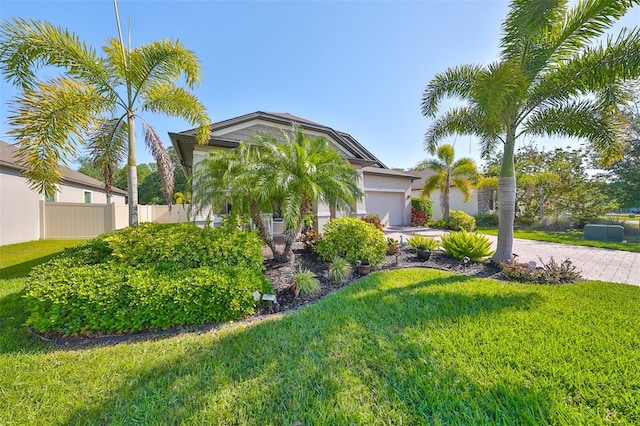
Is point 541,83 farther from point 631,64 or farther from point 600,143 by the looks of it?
point 600,143

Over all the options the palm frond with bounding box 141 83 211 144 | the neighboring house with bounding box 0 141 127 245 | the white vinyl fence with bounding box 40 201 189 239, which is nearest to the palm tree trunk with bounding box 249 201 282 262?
the palm frond with bounding box 141 83 211 144

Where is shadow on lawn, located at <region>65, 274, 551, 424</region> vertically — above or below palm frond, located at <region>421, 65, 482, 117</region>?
below

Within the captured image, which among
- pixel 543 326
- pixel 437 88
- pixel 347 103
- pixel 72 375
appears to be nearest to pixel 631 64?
pixel 437 88

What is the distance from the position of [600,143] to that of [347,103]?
29.7ft

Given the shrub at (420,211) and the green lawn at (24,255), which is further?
the shrub at (420,211)

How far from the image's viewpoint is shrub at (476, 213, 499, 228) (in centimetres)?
1773

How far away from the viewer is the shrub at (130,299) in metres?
3.36

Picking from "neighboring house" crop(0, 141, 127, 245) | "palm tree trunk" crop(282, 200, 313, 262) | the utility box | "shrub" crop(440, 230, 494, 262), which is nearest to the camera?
"palm tree trunk" crop(282, 200, 313, 262)

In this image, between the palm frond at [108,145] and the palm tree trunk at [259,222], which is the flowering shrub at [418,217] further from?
the palm frond at [108,145]

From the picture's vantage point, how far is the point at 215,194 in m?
6.03

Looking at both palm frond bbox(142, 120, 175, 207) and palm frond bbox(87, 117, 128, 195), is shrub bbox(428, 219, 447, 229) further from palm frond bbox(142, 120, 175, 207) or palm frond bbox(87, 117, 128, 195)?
palm frond bbox(87, 117, 128, 195)

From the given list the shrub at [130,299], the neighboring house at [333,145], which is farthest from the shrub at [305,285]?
the neighboring house at [333,145]

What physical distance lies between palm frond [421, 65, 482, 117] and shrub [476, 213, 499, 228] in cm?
1468

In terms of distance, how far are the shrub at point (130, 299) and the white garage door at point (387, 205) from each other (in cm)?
1305
